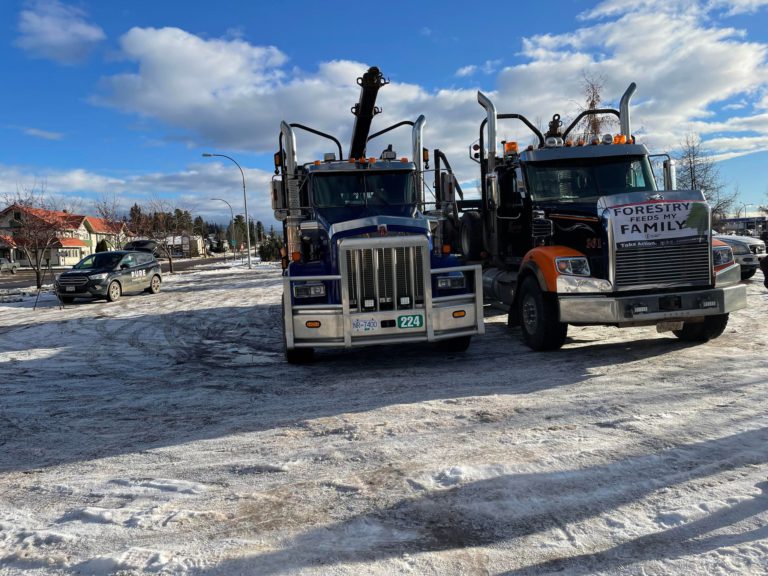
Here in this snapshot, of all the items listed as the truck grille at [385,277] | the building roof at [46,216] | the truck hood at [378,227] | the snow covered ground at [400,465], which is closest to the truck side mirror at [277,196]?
the truck hood at [378,227]

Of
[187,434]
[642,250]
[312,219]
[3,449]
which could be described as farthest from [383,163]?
[3,449]

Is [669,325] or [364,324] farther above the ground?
[364,324]

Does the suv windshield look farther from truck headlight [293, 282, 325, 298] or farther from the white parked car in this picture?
the white parked car

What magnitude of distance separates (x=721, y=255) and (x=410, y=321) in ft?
13.7

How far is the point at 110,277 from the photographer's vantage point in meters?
18.2

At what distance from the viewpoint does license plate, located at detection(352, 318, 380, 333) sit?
6832 millimetres

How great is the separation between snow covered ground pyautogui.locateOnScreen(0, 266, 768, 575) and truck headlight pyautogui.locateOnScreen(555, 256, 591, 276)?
1147 mm

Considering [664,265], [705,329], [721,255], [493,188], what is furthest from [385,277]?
[705,329]

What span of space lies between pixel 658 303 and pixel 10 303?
20.1 m

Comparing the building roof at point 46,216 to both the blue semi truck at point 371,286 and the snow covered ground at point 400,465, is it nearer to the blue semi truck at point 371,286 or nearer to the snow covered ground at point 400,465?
the snow covered ground at point 400,465

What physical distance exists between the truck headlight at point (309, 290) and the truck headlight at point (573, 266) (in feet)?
9.97

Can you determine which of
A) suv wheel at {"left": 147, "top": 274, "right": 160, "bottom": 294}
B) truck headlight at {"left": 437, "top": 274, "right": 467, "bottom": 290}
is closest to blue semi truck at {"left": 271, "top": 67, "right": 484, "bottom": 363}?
truck headlight at {"left": 437, "top": 274, "right": 467, "bottom": 290}

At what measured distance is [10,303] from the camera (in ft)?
62.0

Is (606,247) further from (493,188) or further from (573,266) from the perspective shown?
(493,188)
